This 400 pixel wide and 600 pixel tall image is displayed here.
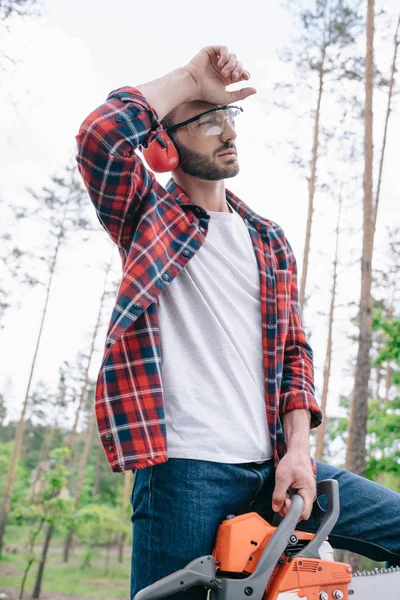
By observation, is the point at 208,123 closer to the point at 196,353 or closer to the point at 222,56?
the point at 222,56

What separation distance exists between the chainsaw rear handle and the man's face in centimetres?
115

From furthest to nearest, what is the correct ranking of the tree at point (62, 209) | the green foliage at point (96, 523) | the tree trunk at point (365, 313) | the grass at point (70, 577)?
1. the grass at point (70, 577)
2. the tree at point (62, 209)
3. the green foliage at point (96, 523)
4. the tree trunk at point (365, 313)

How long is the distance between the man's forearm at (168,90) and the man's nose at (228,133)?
0.20 metres

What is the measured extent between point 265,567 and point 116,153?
124 centimetres

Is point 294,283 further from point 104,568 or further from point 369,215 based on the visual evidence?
point 104,568

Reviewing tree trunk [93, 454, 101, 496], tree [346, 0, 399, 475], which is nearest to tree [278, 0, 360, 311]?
tree [346, 0, 399, 475]

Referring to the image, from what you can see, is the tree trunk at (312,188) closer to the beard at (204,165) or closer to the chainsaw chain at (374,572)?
the beard at (204,165)

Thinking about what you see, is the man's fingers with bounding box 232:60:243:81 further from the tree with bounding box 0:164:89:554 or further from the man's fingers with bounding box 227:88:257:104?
the tree with bounding box 0:164:89:554

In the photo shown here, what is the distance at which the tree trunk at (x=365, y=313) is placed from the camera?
8.09 metres

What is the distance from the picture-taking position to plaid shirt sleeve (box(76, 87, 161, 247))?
1.70 m

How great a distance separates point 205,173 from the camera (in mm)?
2076

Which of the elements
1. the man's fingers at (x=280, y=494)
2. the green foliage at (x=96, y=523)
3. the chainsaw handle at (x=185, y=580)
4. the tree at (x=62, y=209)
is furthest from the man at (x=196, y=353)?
the tree at (x=62, y=209)

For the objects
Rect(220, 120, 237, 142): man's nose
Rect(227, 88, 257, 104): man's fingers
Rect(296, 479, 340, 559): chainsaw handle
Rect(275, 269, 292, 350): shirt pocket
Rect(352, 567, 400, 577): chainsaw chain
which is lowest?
Rect(352, 567, 400, 577): chainsaw chain

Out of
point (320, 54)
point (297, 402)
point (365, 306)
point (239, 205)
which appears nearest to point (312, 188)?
point (320, 54)
